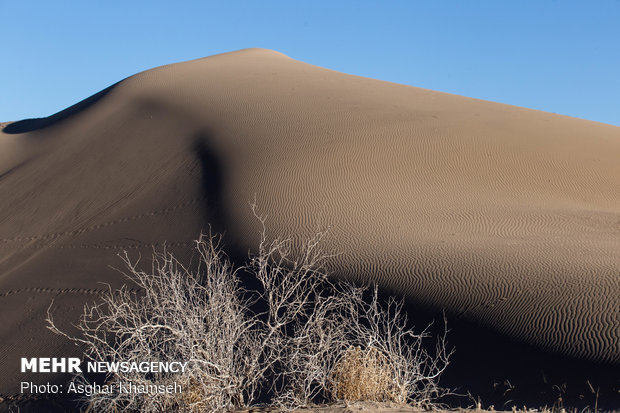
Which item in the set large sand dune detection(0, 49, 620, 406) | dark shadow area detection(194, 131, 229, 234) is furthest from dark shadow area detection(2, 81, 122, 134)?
dark shadow area detection(194, 131, 229, 234)

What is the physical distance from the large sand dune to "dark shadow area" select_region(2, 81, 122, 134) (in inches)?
91.0

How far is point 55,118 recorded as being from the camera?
27078 millimetres

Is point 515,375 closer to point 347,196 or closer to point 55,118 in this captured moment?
point 347,196

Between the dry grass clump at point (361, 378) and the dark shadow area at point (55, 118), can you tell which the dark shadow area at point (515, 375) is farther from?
the dark shadow area at point (55, 118)

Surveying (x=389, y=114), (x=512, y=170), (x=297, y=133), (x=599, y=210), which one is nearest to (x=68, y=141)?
(x=297, y=133)

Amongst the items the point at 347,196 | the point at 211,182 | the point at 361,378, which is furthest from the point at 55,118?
the point at 361,378

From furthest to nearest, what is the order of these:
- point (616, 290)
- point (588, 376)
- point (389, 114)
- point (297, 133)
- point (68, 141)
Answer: point (68, 141), point (389, 114), point (297, 133), point (616, 290), point (588, 376)

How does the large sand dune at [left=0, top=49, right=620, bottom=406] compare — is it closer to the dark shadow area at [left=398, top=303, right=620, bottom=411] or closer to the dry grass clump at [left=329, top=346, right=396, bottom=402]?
the dark shadow area at [left=398, top=303, right=620, bottom=411]

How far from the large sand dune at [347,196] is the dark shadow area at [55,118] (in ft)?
7.58

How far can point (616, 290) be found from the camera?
789 cm

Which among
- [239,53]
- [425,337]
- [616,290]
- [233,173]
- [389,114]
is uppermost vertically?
[239,53]

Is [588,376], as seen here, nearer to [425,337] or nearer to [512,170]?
[425,337]

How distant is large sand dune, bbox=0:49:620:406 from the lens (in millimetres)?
8688

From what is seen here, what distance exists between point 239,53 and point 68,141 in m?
12.0
